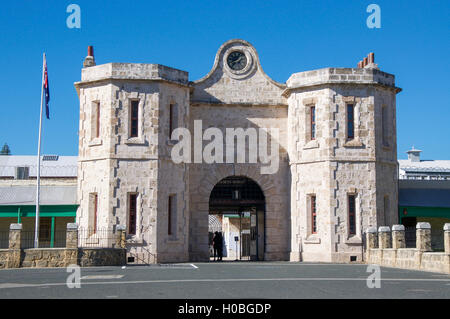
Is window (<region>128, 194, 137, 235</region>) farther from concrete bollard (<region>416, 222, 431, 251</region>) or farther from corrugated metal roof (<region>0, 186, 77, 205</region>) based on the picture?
concrete bollard (<region>416, 222, 431, 251</region>)

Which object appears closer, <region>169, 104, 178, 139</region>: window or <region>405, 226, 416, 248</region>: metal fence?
<region>405, 226, 416, 248</region>: metal fence

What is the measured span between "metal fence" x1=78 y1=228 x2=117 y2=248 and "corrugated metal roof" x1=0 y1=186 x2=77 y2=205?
1727mm

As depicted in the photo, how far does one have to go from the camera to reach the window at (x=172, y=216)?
28.3 meters

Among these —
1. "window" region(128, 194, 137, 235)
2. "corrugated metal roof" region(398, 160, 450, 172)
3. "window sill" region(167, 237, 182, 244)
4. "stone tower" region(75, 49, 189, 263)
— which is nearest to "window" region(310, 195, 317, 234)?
"stone tower" region(75, 49, 189, 263)

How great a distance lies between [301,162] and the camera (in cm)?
2941

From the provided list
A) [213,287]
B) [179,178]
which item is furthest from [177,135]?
[213,287]

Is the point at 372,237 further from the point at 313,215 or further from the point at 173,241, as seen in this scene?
the point at 173,241

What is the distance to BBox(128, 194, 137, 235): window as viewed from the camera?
2759 cm

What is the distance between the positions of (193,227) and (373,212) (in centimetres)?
852

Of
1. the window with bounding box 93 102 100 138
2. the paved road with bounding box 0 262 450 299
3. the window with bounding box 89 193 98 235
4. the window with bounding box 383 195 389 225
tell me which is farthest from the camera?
the window with bounding box 383 195 389 225

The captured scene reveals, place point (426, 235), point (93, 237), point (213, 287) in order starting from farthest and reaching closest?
point (93, 237), point (426, 235), point (213, 287)

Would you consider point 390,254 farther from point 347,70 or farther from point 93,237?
point 93,237

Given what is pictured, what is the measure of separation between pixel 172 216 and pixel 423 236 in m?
11.6

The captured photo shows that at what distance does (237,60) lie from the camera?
31266 mm
